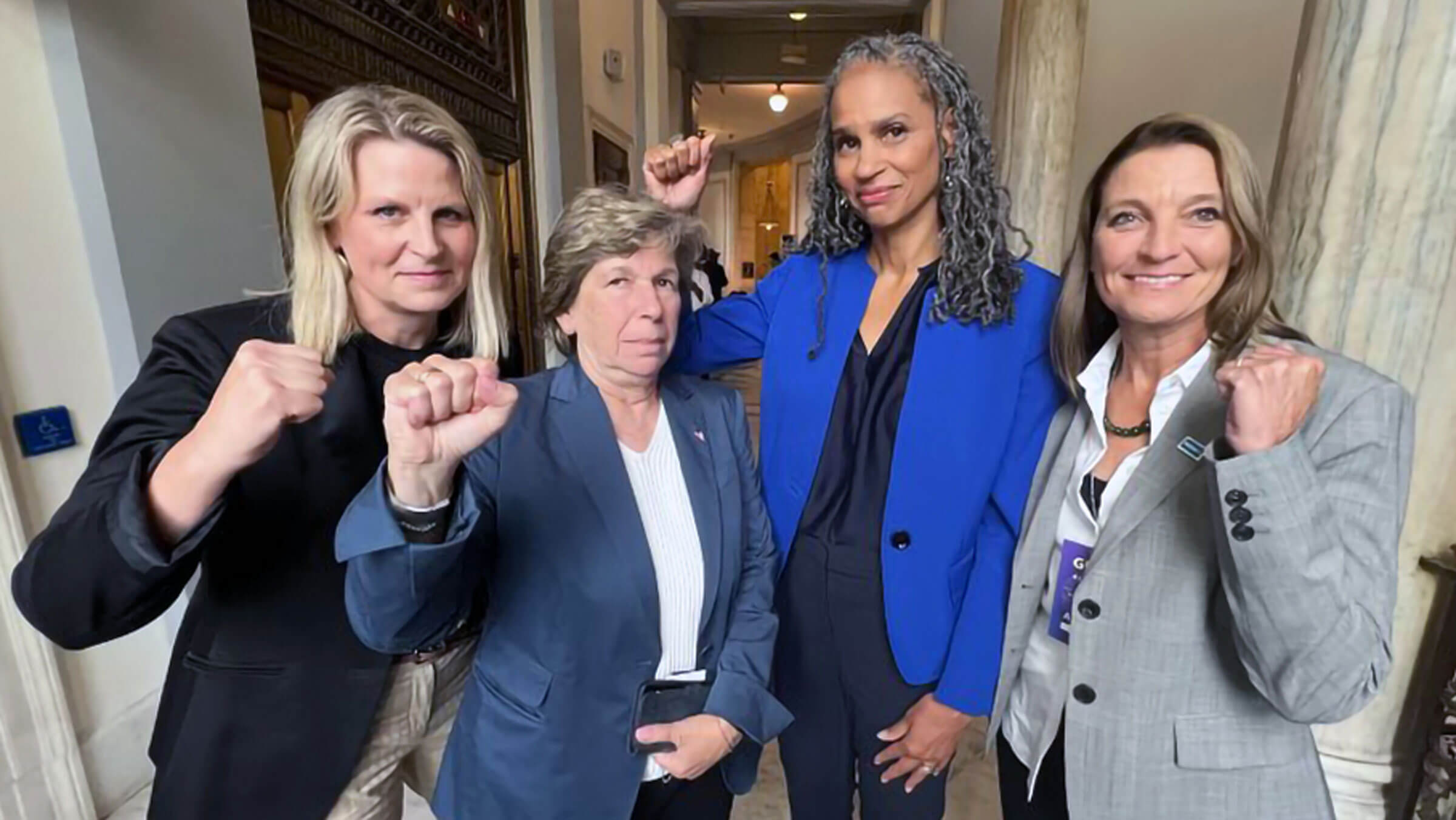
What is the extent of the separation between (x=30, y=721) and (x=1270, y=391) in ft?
8.44

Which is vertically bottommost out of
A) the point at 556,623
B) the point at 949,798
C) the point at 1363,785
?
the point at 949,798

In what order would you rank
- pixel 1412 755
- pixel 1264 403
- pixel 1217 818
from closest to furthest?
pixel 1264 403 → pixel 1217 818 → pixel 1412 755

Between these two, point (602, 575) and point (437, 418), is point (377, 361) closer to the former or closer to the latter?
point (437, 418)

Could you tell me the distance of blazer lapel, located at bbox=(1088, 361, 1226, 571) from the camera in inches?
35.0

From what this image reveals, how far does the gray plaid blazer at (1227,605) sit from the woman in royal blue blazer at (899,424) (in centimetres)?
10

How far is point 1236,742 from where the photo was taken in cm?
90

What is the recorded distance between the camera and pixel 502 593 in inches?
39.7

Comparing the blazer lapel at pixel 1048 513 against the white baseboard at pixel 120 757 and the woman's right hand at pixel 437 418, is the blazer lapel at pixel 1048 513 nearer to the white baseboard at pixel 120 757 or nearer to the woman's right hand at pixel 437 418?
the woman's right hand at pixel 437 418

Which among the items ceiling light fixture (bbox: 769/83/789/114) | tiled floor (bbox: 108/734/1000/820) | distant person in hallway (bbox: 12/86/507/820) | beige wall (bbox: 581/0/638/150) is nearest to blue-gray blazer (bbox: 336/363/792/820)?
distant person in hallway (bbox: 12/86/507/820)

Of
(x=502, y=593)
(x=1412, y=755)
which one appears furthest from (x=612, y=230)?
(x=1412, y=755)

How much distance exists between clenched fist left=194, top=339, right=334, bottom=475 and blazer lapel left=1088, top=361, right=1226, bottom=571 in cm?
99

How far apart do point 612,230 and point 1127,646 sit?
36.7 inches

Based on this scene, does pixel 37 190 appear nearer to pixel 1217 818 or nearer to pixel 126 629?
pixel 126 629

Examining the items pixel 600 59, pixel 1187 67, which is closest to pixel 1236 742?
pixel 1187 67
